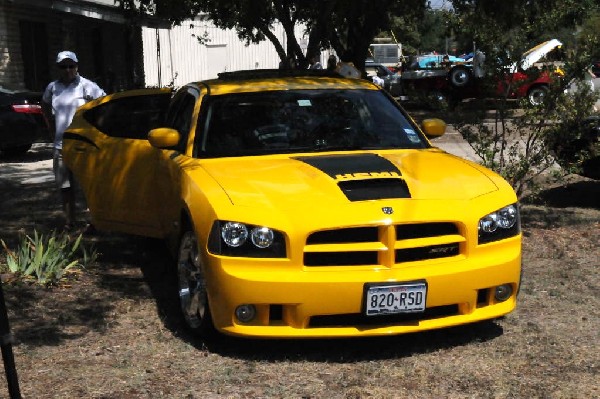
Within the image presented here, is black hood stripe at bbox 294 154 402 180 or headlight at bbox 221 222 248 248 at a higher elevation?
black hood stripe at bbox 294 154 402 180

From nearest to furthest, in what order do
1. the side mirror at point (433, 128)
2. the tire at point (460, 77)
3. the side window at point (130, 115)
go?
1. the side mirror at point (433, 128)
2. the side window at point (130, 115)
3. the tire at point (460, 77)

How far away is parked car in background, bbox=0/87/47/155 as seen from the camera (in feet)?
44.9

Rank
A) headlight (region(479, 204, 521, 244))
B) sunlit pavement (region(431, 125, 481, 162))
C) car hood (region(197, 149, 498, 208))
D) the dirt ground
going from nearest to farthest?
the dirt ground → car hood (region(197, 149, 498, 208)) → headlight (region(479, 204, 521, 244)) → sunlit pavement (region(431, 125, 481, 162))

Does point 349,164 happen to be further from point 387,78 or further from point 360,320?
point 387,78

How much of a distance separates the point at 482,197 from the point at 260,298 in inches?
56.3

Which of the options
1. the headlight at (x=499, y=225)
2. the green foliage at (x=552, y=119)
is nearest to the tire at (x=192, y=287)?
the headlight at (x=499, y=225)

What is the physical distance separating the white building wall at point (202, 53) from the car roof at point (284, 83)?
27.1 metres

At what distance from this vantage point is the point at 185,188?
5.32 metres

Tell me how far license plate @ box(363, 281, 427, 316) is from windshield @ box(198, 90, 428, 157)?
57.5 inches

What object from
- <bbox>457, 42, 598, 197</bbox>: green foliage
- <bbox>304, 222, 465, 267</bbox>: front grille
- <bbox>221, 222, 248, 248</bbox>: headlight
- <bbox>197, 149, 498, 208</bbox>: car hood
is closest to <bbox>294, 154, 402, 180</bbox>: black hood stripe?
<bbox>197, 149, 498, 208</bbox>: car hood

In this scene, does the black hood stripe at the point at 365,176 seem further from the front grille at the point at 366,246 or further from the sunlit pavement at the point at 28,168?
the sunlit pavement at the point at 28,168

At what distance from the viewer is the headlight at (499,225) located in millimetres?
4934

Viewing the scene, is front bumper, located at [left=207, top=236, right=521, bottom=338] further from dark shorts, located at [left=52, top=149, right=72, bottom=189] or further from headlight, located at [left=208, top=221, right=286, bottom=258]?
dark shorts, located at [left=52, top=149, right=72, bottom=189]

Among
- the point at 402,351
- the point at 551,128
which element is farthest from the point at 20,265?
the point at 551,128
